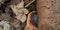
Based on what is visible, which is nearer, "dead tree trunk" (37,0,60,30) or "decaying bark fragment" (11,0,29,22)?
"dead tree trunk" (37,0,60,30)

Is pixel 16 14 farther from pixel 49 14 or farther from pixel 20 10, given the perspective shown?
pixel 49 14

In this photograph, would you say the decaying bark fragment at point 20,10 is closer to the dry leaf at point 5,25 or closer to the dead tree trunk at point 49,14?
the dry leaf at point 5,25

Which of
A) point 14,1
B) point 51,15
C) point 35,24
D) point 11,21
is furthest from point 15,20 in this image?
point 51,15

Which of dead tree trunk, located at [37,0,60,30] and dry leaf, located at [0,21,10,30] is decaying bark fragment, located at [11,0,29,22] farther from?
dead tree trunk, located at [37,0,60,30]

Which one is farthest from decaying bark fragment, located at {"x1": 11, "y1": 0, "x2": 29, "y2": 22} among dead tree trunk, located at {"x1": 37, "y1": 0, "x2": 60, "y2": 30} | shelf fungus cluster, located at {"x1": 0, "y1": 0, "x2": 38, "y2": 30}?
dead tree trunk, located at {"x1": 37, "y1": 0, "x2": 60, "y2": 30}

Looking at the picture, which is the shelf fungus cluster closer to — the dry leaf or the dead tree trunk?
the dry leaf

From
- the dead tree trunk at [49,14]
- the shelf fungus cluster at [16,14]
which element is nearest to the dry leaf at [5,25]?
the shelf fungus cluster at [16,14]

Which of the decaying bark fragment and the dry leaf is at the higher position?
the decaying bark fragment

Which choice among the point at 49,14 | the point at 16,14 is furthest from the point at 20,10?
the point at 49,14
